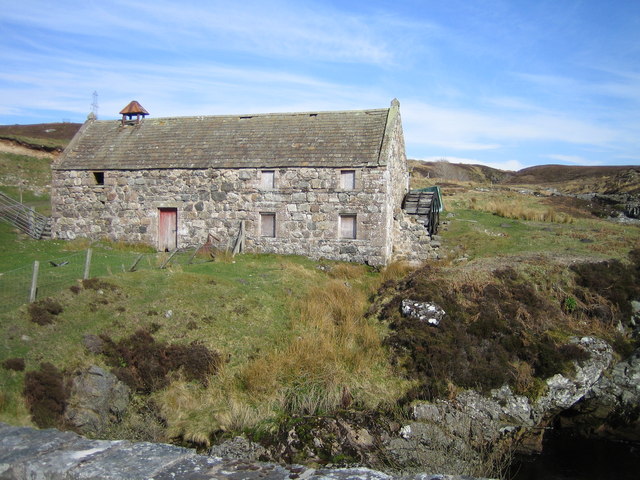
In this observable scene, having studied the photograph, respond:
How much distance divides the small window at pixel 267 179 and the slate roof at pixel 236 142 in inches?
15.1

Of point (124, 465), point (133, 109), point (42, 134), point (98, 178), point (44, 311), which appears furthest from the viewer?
point (42, 134)

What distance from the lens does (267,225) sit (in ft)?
78.0

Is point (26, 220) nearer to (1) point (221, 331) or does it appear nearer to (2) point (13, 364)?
(1) point (221, 331)

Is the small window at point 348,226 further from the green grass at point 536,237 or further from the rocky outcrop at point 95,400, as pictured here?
the rocky outcrop at point 95,400

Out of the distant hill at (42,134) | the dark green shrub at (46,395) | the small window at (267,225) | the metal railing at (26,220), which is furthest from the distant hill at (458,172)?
the dark green shrub at (46,395)

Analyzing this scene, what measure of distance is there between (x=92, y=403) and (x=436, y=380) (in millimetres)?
7963

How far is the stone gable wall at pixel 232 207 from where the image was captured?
73.4 ft

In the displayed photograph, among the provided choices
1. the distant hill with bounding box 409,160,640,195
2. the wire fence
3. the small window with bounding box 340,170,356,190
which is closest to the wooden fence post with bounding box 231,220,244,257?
the wire fence

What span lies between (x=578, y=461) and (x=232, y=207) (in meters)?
17.2

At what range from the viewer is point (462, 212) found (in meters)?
32.1

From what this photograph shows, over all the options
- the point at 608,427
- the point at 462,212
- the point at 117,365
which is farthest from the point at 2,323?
the point at 462,212

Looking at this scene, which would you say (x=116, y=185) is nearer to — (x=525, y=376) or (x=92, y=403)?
(x=92, y=403)

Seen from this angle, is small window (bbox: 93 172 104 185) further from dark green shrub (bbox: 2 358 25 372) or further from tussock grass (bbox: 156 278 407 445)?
dark green shrub (bbox: 2 358 25 372)

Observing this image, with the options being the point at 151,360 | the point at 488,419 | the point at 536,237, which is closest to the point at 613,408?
the point at 488,419
